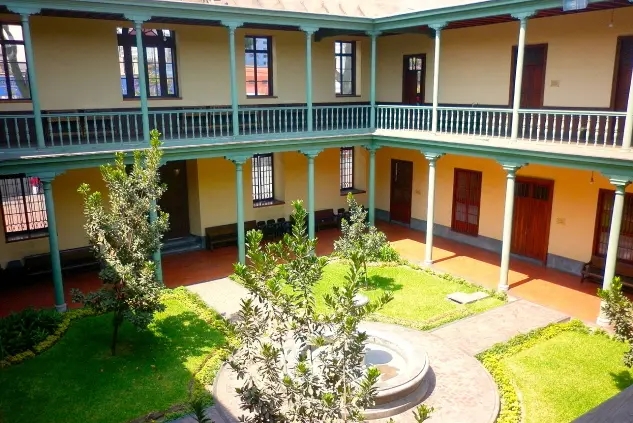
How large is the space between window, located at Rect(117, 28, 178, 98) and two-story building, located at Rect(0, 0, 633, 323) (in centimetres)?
4

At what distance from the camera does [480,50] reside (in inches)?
643

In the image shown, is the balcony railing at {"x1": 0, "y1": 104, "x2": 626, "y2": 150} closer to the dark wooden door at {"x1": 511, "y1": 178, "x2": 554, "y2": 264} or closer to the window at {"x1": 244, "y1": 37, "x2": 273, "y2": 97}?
the window at {"x1": 244, "y1": 37, "x2": 273, "y2": 97}

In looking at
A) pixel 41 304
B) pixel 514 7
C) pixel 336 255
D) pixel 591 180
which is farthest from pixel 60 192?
pixel 591 180

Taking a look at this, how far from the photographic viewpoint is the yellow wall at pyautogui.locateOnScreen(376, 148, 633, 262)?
1428cm

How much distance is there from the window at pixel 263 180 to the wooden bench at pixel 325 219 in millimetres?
1878

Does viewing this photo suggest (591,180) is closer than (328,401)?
No

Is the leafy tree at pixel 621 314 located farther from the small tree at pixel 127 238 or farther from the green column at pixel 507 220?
the small tree at pixel 127 238

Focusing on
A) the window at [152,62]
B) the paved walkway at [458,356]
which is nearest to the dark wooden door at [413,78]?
the window at [152,62]

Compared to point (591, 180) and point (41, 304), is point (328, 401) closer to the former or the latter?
point (41, 304)

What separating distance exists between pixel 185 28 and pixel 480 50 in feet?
30.1

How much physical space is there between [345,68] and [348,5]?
2.38 m

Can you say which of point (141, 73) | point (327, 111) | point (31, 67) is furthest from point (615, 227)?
point (31, 67)

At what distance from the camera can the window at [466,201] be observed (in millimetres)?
17406

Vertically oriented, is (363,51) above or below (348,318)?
above
